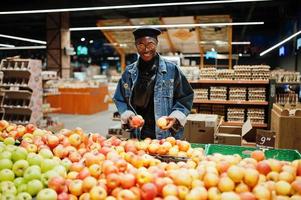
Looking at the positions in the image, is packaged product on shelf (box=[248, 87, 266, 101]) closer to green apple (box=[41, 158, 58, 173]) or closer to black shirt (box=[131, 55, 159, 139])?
black shirt (box=[131, 55, 159, 139])

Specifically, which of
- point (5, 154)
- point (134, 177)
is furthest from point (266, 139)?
point (5, 154)

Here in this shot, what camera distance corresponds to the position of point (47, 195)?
59.7 inches

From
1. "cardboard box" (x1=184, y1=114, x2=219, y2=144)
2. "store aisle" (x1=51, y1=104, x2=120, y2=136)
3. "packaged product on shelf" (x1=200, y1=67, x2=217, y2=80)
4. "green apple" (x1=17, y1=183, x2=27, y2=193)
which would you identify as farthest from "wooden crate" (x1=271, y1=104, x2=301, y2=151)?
"store aisle" (x1=51, y1=104, x2=120, y2=136)

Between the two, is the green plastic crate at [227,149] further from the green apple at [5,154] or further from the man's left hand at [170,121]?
the green apple at [5,154]

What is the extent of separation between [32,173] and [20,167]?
164mm

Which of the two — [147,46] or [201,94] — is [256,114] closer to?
[201,94]

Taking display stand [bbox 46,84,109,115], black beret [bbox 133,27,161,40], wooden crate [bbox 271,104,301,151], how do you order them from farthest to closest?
1. display stand [bbox 46,84,109,115]
2. wooden crate [bbox 271,104,301,151]
3. black beret [bbox 133,27,161,40]

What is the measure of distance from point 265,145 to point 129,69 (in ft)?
5.18

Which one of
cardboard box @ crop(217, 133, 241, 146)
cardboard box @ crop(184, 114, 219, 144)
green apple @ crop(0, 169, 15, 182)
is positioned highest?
green apple @ crop(0, 169, 15, 182)

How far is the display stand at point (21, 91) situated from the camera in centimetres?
874

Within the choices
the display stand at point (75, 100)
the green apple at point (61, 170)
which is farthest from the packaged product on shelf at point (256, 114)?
the display stand at point (75, 100)

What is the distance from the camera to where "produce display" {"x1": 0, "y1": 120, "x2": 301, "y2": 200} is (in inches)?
61.1

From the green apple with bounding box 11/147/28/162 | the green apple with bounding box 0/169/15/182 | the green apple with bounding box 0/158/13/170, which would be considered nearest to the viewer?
the green apple with bounding box 0/169/15/182

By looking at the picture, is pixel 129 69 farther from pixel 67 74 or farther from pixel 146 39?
pixel 67 74
